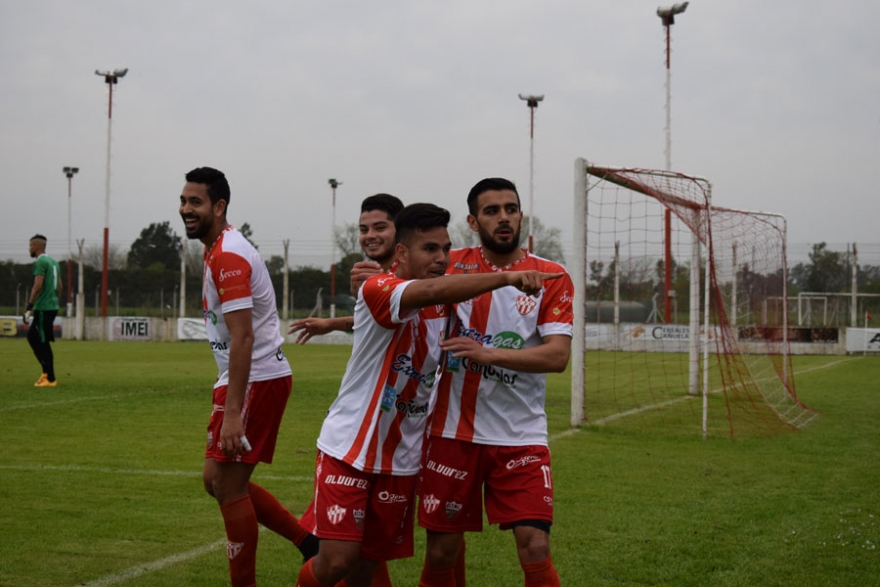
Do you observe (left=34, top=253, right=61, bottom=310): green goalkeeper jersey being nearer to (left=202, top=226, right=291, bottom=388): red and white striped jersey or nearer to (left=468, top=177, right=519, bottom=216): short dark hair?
(left=202, top=226, right=291, bottom=388): red and white striped jersey

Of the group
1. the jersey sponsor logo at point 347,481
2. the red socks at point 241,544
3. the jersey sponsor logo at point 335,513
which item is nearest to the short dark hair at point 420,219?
the jersey sponsor logo at point 347,481

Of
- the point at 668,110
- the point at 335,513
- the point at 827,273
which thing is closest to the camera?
the point at 335,513

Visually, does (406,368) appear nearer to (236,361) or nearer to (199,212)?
(236,361)

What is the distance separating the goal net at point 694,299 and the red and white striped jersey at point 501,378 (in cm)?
717

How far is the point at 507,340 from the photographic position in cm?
436

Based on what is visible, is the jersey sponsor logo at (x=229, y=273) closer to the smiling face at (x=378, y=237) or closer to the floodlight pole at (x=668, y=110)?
the smiling face at (x=378, y=237)

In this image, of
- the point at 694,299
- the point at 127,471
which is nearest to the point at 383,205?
the point at 127,471

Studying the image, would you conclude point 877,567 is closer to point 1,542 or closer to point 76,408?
point 1,542

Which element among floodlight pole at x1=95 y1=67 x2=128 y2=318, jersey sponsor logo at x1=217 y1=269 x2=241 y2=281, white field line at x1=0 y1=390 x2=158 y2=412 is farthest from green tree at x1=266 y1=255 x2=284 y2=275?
jersey sponsor logo at x1=217 y1=269 x2=241 y2=281

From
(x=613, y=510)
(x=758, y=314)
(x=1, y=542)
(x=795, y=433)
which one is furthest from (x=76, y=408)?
(x=758, y=314)

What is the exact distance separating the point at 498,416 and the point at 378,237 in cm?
114

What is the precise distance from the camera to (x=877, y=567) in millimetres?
5434

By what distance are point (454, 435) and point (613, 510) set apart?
10.5ft

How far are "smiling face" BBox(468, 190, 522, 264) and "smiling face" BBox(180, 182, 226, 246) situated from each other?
138cm
